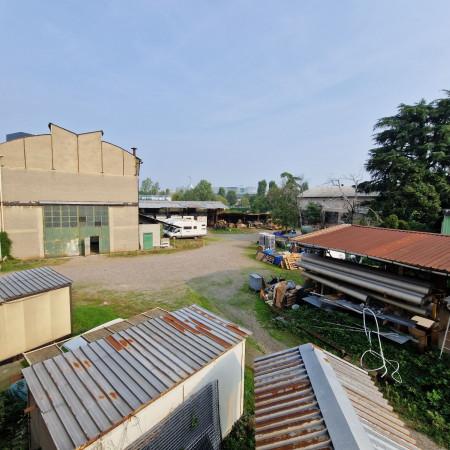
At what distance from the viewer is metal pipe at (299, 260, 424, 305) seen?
29.0 feet

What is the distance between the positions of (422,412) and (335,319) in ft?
14.3

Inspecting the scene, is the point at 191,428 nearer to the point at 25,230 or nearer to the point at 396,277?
the point at 396,277

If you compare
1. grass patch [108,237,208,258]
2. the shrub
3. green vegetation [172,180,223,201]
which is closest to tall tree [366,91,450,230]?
grass patch [108,237,208,258]

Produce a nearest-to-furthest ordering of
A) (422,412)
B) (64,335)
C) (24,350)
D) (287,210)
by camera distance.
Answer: (422,412) → (24,350) → (64,335) → (287,210)

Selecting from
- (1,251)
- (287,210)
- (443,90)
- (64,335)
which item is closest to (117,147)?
(1,251)

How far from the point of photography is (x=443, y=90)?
2772 centimetres

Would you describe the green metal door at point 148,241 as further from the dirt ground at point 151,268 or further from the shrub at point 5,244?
the shrub at point 5,244

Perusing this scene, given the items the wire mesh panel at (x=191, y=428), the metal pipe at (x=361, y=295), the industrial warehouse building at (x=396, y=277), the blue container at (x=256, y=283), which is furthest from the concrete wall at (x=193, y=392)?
the blue container at (x=256, y=283)

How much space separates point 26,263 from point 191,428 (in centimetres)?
2078

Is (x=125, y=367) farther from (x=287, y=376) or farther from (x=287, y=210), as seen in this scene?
(x=287, y=210)

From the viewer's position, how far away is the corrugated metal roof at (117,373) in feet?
11.5

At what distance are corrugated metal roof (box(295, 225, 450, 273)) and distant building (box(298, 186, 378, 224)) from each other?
24.3 metres

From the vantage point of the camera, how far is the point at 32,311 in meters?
8.09

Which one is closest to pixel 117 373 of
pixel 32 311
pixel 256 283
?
pixel 32 311
